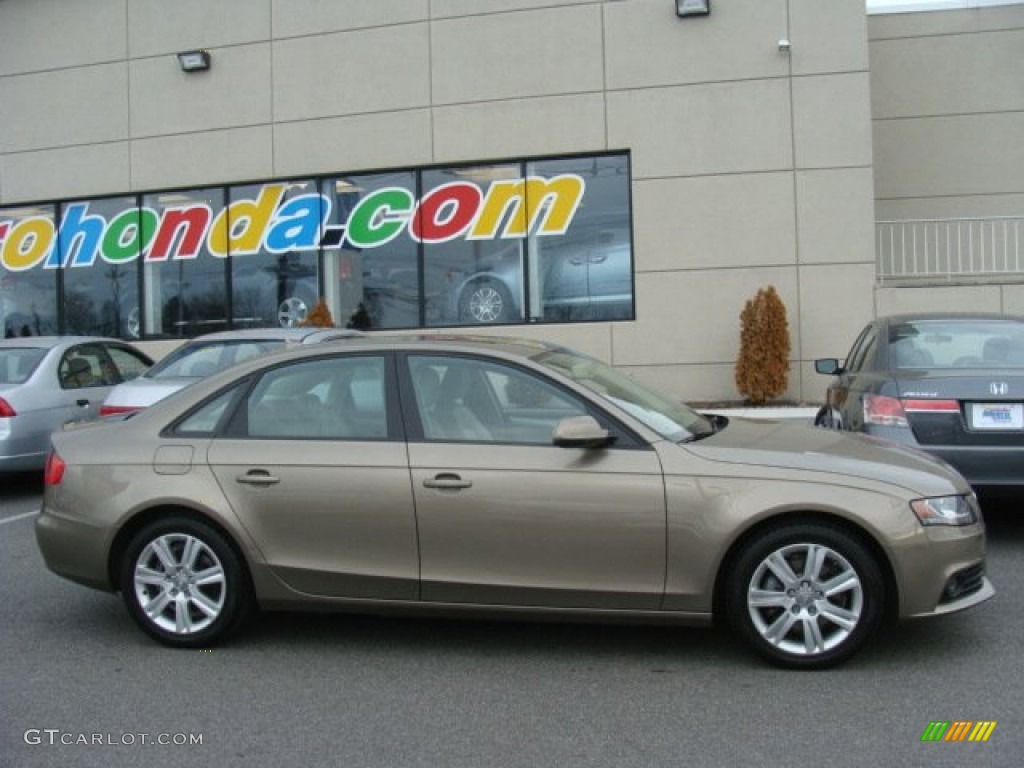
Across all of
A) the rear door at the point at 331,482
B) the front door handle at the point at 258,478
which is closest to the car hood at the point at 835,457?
the rear door at the point at 331,482

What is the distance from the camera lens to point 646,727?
3.85m

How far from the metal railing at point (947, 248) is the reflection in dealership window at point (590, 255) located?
3383mm

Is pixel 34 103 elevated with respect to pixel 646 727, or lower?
elevated

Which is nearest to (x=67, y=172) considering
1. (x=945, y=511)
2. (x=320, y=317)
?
(x=320, y=317)

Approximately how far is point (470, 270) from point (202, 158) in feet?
15.1

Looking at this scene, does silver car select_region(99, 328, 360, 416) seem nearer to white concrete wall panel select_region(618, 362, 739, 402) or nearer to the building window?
the building window

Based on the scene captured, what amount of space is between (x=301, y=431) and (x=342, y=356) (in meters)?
0.42

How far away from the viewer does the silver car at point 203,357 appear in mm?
8523

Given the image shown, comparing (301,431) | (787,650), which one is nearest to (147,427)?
(301,431)

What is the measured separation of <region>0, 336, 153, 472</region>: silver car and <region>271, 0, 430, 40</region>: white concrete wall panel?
6.30 meters

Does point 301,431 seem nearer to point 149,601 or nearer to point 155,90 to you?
point 149,601

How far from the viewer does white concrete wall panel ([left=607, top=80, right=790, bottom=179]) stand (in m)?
13.0

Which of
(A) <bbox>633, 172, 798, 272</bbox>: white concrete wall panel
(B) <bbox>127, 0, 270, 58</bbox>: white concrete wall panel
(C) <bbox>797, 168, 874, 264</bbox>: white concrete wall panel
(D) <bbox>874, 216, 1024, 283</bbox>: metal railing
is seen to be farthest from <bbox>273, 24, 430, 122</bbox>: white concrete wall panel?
(D) <bbox>874, 216, 1024, 283</bbox>: metal railing

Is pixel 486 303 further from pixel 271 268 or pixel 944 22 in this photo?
pixel 944 22
